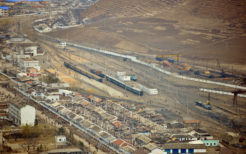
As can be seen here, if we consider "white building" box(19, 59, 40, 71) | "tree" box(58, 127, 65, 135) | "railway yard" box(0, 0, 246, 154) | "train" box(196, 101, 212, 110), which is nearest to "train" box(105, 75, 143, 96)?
"railway yard" box(0, 0, 246, 154)

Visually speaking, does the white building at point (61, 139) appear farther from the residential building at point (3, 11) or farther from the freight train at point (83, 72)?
the residential building at point (3, 11)

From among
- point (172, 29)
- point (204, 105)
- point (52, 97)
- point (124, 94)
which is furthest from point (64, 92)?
point (172, 29)

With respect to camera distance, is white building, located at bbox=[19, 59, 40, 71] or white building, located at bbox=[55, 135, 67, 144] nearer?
white building, located at bbox=[55, 135, 67, 144]

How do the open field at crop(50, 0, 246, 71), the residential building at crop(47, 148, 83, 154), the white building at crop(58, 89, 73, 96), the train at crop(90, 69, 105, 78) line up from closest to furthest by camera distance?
the residential building at crop(47, 148, 83, 154), the white building at crop(58, 89, 73, 96), the train at crop(90, 69, 105, 78), the open field at crop(50, 0, 246, 71)

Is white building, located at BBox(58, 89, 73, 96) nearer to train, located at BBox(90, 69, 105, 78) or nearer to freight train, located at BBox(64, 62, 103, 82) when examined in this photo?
freight train, located at BBox(64, 62, 103, 82)

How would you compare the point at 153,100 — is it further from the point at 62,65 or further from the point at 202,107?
the point at 62,65

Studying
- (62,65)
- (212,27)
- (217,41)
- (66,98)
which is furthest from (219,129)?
(212,27)

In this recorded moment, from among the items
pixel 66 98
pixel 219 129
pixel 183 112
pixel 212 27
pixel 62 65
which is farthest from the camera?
pixel 212 27
